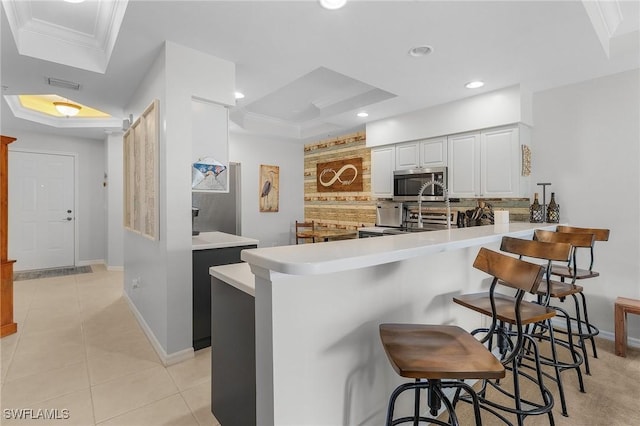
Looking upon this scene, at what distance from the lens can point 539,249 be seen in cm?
177

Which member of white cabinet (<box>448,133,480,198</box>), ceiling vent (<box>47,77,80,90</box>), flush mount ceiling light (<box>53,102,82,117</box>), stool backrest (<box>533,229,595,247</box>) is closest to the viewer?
stool backrest (<box>533,229,595,247</box>)

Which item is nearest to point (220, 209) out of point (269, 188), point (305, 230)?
point (269, 188)

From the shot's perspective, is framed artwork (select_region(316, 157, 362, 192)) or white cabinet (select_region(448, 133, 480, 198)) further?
framed artwork (select_region(316, 157, 362, 192))

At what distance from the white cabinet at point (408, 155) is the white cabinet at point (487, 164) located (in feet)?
1.54

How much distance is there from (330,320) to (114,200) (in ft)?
19.3

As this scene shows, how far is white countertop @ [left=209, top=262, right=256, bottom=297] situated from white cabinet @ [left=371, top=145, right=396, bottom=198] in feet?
10.9

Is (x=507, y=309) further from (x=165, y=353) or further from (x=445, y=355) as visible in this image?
(x=165, y=353)

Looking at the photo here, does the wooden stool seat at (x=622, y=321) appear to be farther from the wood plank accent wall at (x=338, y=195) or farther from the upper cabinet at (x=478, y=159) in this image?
the wood plank accent wall at (x=338, y=195)

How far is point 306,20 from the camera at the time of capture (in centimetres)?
217

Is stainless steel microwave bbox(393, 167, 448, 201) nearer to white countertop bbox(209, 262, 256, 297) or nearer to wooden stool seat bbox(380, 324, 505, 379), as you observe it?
wooden stool seat bbox(380, 324, 505, 379)

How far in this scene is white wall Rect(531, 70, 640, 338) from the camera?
9.78 ft

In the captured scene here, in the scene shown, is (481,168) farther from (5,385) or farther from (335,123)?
(5,385)

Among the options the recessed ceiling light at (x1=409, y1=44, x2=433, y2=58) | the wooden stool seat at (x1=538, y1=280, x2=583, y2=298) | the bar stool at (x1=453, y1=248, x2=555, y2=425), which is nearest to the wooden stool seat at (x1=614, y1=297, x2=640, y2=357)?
the wooden stool seat at (x1=538, y1=280, x2=583, y2=298)


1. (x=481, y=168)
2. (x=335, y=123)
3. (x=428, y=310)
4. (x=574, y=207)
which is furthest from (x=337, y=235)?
(x=428, y=310)
